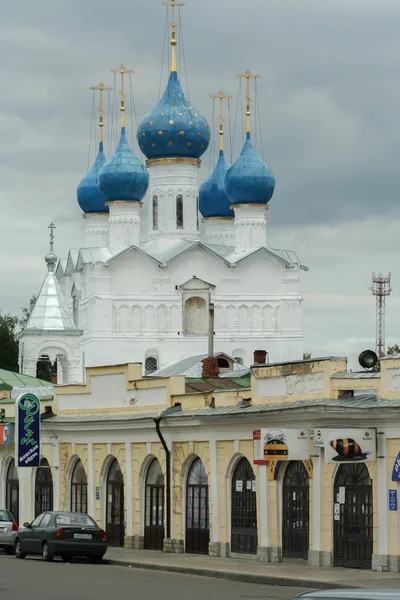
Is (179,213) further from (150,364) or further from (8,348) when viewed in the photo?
(8,348)

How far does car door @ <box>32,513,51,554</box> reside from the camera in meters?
29.5

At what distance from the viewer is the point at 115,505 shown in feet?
121

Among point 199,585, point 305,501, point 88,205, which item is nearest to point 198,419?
point 305,501

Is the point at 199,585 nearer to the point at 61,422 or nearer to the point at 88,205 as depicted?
the point at 61,422

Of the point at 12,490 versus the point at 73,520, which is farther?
the point at 12,490

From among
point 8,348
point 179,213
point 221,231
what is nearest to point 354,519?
point 179,213

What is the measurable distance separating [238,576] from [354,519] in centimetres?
264

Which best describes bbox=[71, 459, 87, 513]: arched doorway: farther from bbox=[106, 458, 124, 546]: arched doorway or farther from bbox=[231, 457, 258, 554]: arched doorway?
bbox=[231, 457, 258, 554]: arched doorway

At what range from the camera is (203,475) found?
32969 millimetres

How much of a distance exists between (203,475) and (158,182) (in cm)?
4508

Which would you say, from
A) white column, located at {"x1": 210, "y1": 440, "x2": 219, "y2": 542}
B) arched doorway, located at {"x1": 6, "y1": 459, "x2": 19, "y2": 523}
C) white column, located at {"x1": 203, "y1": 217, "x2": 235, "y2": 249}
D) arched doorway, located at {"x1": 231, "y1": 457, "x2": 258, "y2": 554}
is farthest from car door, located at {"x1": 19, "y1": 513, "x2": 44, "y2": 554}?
white column, located at {"x1": 203, "y1": 217, "x2": 235, "y2": 249}

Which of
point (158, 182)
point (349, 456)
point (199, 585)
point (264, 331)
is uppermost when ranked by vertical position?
point (158, 182)

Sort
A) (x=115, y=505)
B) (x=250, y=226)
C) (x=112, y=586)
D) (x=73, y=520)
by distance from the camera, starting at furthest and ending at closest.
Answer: (x=250, y=226) < (x=115, y=505) < (x=73, y=520) < (x=112, y=586)

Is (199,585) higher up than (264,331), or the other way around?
(264,331)
